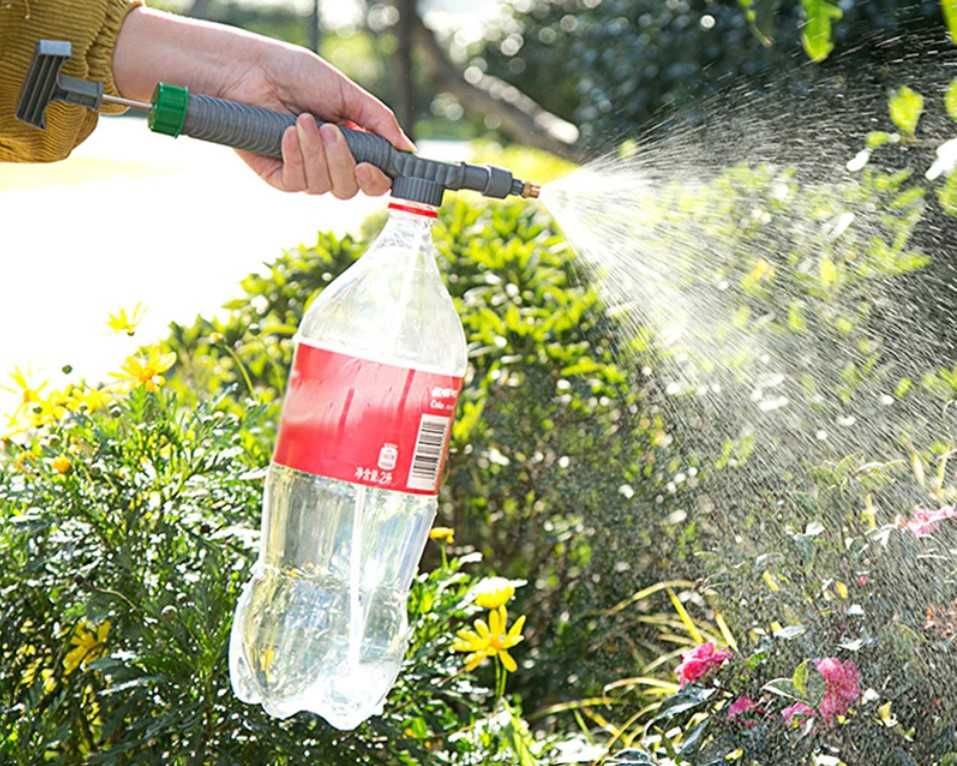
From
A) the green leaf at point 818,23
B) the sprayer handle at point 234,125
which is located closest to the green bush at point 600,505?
the sprayer handle at point 234,125

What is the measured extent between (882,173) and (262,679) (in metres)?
1.65

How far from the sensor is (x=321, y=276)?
151 inches

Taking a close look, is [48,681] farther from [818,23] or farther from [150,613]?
[818,23]

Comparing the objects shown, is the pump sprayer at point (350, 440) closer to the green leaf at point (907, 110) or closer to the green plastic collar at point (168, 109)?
the green plastic collar at point (168, 109)

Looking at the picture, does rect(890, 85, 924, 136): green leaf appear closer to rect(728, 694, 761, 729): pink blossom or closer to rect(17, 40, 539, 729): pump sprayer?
rect(17, 40, 539, 729): pump sprayer

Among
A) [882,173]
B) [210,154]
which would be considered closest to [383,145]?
[882,173]

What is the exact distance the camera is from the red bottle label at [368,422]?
204 centimetres

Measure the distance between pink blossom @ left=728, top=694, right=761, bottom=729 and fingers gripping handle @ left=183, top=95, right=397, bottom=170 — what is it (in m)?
0.92

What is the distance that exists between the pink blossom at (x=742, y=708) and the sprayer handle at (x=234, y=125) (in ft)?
3.01

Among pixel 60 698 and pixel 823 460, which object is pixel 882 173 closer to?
pixel 823 460

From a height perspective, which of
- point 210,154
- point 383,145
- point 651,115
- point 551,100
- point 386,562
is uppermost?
point 383,145

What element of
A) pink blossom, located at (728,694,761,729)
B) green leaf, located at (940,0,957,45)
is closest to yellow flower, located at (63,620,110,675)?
pink blossom, located at (728,694,761,729)

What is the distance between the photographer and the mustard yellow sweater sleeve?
2350 millimetres

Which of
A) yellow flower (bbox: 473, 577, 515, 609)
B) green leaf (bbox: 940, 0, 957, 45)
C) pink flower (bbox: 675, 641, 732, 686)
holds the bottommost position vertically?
yellow flower (bbox: 473, 577, 515, 609)
